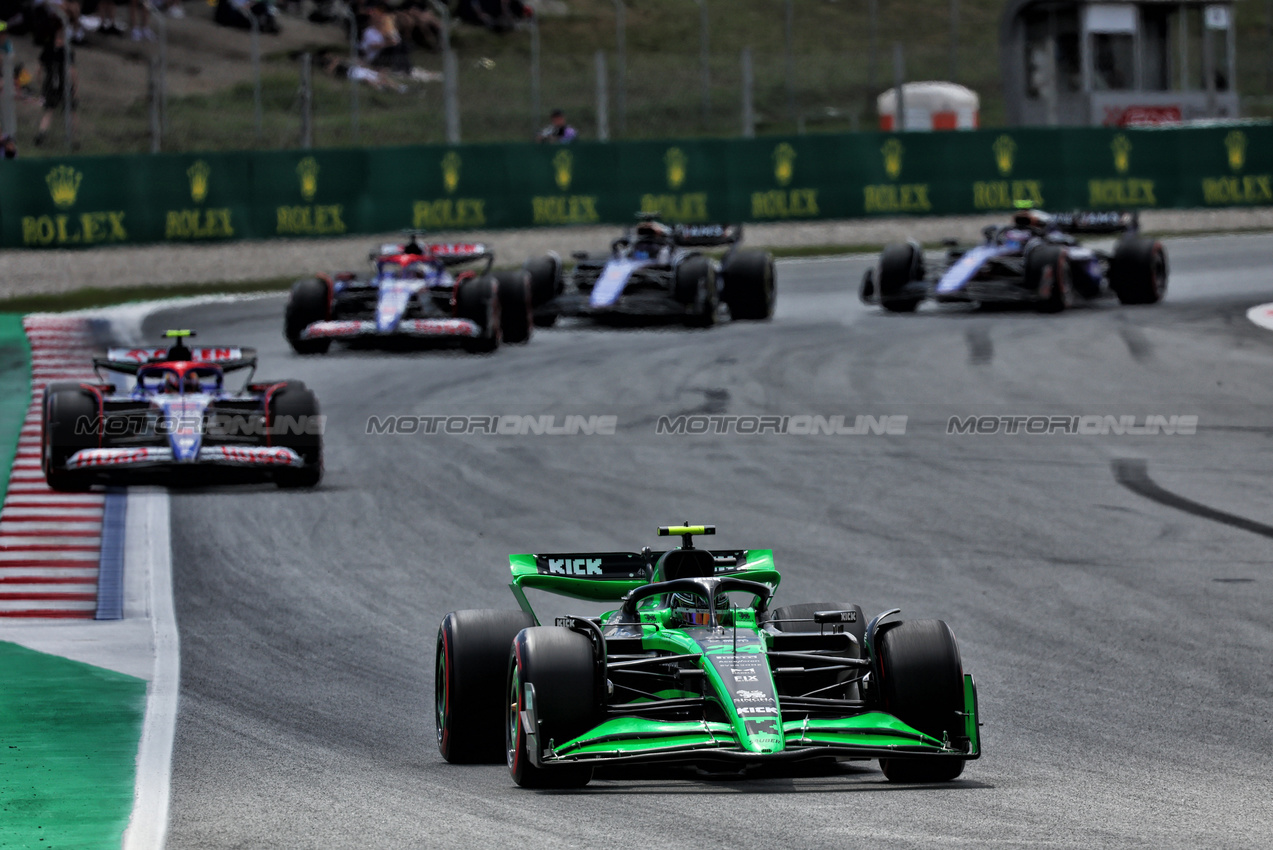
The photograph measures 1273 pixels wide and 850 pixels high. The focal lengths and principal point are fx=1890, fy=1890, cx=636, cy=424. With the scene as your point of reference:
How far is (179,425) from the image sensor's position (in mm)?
14781

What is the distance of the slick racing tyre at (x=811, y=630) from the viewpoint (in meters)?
8.09

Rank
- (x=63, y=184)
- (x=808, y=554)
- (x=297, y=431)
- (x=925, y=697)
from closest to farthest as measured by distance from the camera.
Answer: (x=925, y=697) → (x=808, y=554) → (x=297, y=431) → (x=63, y=184)

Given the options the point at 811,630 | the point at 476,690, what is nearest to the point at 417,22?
the point at 811,630

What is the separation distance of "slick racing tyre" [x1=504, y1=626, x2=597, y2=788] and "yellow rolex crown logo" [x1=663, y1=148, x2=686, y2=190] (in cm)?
2360

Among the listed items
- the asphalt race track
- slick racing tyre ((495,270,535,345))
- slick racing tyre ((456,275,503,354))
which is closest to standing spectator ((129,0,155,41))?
the asphalt race track

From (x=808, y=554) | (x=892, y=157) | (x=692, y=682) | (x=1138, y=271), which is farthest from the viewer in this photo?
(x=892, y=157)

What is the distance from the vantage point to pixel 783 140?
31266mm

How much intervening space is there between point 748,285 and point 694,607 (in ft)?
53.5

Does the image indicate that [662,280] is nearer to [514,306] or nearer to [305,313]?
[514,306]

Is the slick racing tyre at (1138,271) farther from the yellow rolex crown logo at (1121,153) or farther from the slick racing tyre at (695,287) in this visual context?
the yellow rolex crown logo at (1121,153)

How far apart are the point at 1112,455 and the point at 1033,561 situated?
392 cm

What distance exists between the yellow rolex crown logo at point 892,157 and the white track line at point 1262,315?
8.18 metres

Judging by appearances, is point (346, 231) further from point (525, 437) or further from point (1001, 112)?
point (1001, 112)

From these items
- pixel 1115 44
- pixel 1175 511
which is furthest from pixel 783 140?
pixel 1175 511
